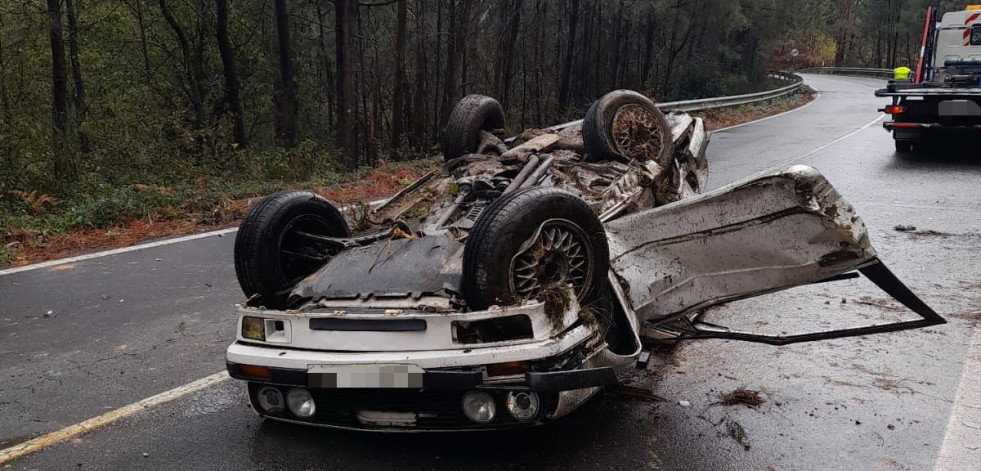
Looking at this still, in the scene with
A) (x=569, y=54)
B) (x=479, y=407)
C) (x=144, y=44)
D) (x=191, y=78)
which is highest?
(x=144, y=44)

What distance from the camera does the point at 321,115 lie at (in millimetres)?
31453

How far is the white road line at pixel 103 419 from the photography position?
3.55 metres

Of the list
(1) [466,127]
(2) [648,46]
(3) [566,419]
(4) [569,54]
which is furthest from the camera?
(2) [648,46]

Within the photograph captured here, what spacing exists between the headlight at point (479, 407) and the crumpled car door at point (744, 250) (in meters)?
1.04

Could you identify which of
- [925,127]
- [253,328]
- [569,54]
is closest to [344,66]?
[925,127]

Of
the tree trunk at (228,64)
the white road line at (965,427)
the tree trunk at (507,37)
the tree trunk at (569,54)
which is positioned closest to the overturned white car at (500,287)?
Answer: the white road line at (965,427)

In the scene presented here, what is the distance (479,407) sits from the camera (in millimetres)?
3273

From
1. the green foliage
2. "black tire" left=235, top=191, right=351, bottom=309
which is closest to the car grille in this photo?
"black tire" left=235, top=191, right=351, bottom=309

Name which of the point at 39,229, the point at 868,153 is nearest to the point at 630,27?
the point at 868,153

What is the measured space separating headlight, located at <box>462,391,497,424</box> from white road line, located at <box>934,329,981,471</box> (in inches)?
78.5

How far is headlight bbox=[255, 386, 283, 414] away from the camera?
11.7ft

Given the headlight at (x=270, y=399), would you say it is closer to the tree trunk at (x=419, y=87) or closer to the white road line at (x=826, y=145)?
the white road line at (x=826, y=145)

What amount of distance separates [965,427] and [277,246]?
12.0 ft

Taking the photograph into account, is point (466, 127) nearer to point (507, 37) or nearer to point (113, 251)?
point (113, 251)
